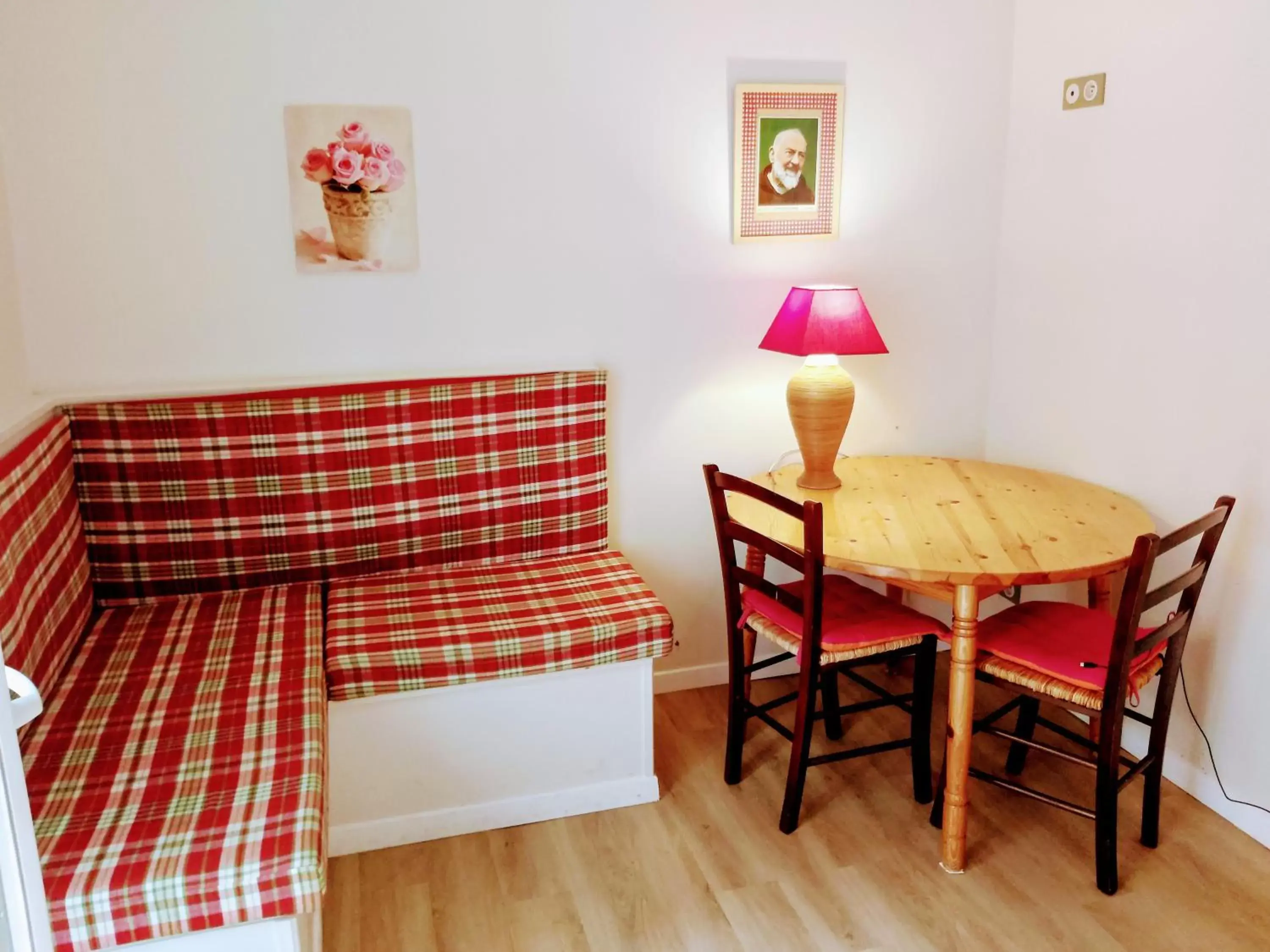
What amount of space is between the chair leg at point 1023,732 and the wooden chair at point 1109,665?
0.41ft

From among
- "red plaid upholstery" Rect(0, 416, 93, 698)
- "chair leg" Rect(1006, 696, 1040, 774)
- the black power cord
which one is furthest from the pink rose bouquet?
the black power cord

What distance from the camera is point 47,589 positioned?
2107 mm

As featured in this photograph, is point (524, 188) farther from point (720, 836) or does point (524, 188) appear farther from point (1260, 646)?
point (1260, 646)

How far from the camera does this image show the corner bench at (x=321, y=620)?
182cm

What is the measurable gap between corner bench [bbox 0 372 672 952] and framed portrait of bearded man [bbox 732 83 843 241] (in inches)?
26.9

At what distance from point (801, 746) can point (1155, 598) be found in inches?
32.8

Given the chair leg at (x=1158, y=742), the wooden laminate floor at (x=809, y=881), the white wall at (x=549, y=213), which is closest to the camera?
the wooden laminate floor at (x=809, y=881)

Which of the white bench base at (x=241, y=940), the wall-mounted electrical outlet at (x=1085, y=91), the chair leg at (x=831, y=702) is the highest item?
the wall-mounted electrical outlet at (x=1085, y=91)

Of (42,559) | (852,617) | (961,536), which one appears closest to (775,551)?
(852,617)

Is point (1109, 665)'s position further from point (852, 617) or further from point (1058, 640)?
point (852, 617)


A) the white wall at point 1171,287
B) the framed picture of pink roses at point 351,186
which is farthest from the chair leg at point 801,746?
the framed picture of pink roses at point 351,186

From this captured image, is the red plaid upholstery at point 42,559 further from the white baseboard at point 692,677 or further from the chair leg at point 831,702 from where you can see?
the chair leg at point 831,702

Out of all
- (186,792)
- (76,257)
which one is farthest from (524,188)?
(186,792)

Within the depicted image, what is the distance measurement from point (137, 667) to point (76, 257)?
1015 millimetres
